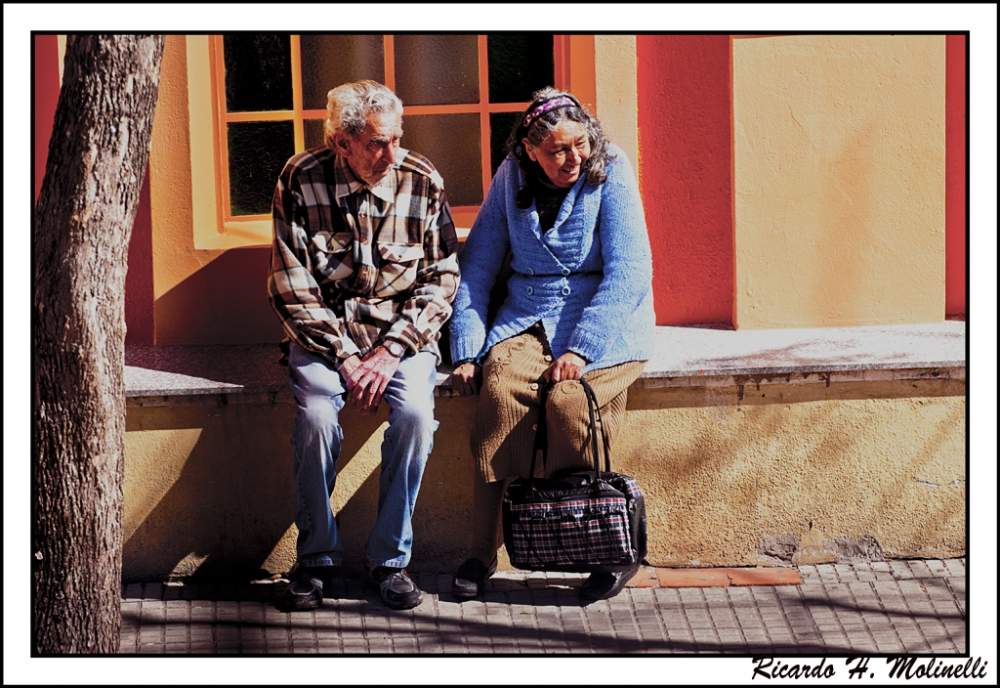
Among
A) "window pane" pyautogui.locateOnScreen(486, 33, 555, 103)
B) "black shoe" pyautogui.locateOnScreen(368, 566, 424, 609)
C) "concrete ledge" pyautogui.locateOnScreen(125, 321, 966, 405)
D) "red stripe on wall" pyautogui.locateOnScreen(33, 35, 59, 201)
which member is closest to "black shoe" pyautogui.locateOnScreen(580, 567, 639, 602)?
"black shoe" pyautogui.locateOnScreen(368, 566, 424, 609)

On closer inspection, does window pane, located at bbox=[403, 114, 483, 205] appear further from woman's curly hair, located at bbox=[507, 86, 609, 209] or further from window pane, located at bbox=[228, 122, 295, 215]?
woman's curly hair, located at bbox=[507, 86, 609, 209]

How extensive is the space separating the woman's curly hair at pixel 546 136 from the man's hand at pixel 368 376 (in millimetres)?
829

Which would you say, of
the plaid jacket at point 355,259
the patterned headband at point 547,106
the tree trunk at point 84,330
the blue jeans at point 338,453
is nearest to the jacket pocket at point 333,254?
the plaid jacket at point 355,259

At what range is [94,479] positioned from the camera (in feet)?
12.4

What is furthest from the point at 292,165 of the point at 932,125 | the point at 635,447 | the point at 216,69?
the point at 932,125

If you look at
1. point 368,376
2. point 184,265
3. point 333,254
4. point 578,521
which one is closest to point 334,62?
point 184,265

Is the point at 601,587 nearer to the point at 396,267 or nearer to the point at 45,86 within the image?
the point at 396,267

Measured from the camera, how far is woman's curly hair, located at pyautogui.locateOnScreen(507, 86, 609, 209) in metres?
4.59

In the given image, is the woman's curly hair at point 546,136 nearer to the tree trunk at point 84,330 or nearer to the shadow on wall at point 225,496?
the shadow on wall at point 225,496

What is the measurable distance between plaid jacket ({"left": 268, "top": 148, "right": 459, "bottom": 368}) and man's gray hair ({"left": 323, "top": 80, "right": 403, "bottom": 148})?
18 cm

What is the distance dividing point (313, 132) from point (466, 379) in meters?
1.79

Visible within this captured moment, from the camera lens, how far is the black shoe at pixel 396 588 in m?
4.54

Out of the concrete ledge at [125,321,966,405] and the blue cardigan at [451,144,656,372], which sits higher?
the blue cardigan at [451,144,656,372]

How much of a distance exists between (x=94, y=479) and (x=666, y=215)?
9.88ft
